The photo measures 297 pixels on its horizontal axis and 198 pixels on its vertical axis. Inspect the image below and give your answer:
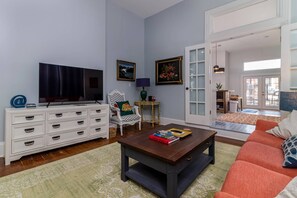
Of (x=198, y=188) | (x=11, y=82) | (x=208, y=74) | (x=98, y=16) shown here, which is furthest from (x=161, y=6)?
(x=198, y=188)

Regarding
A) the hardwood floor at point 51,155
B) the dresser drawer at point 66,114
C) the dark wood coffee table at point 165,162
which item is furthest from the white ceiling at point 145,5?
the dark wood coffee table at point 165,162

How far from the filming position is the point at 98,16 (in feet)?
11.6

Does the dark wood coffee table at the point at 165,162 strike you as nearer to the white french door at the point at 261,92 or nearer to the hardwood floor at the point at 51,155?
the hardwood floor at the point at 51,155

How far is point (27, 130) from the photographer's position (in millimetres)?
2283

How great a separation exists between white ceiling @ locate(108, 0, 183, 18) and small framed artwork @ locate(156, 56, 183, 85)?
1463mm

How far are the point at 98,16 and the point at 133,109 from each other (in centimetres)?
241

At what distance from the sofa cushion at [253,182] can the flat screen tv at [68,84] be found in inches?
114

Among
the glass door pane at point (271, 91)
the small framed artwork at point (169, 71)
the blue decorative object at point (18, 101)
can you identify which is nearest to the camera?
the blue decorative object at point (18, 101)

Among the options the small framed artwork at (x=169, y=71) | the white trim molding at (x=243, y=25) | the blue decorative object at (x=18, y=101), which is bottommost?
the blue decorative object at (x=18, y=101)

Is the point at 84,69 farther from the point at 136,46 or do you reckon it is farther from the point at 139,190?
the point at 139,190

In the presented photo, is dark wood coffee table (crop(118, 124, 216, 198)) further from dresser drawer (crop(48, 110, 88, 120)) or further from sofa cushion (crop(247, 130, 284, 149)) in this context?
dresser drawer (crop(48, 110, 88, 120))

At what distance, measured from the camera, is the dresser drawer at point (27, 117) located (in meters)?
2.18

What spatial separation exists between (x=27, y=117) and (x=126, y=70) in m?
2.66

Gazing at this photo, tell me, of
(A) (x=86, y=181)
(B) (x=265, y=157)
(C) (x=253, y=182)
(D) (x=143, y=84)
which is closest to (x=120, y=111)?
(D) (x=143, y=84)
